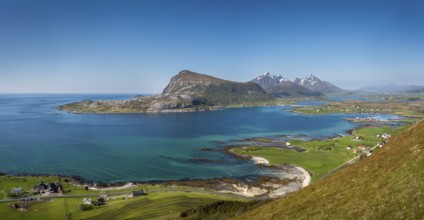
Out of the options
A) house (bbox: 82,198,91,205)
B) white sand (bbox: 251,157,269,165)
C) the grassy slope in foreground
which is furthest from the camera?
white sand (bbox: 251,157,269,165)

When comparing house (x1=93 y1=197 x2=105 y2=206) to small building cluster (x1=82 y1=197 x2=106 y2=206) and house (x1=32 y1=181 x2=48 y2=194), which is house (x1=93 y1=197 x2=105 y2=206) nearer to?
small building cluster (x1=82 y1=197 x2=106 y2=206)

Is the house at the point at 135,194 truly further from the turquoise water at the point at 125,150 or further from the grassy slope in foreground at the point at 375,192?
the grassy slope in foreground at the point at 375,192

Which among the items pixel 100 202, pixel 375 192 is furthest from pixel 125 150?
pixel 375 192

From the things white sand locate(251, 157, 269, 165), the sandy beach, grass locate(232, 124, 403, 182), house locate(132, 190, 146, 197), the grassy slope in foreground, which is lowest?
the sandy beach

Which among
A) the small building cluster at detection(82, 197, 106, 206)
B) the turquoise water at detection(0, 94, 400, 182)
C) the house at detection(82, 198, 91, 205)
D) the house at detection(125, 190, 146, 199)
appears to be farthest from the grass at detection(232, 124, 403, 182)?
the house at detection(82, 198, 91, 205)

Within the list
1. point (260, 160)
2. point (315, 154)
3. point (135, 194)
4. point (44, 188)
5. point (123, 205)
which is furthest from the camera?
point (315, 154)

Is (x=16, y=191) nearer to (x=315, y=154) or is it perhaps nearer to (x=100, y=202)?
(x=100, y=202)
